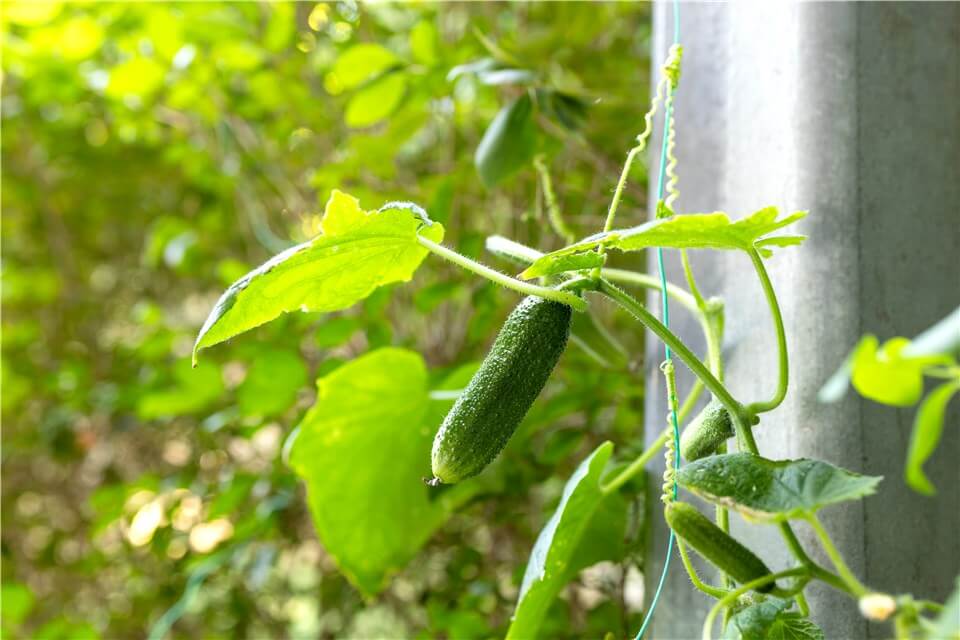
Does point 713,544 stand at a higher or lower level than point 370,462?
higher

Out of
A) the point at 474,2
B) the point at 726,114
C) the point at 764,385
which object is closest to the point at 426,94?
the point at 474,2

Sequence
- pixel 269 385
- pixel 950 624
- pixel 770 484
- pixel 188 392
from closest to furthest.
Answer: pixel 950 624 → pixel 770 484 → pixel 269 385 → pixel 188 392

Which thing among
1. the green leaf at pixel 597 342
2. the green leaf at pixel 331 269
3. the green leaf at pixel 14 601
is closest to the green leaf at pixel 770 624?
the green leaf at pixel 331 269

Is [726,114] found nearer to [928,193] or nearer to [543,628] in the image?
[928,193]

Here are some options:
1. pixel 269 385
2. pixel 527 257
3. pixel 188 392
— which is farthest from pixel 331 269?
pixel 188 392

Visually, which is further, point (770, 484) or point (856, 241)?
point (856, 241)

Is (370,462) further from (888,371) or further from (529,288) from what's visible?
(888,371)

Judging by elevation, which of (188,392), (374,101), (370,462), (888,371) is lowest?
(188,392)
